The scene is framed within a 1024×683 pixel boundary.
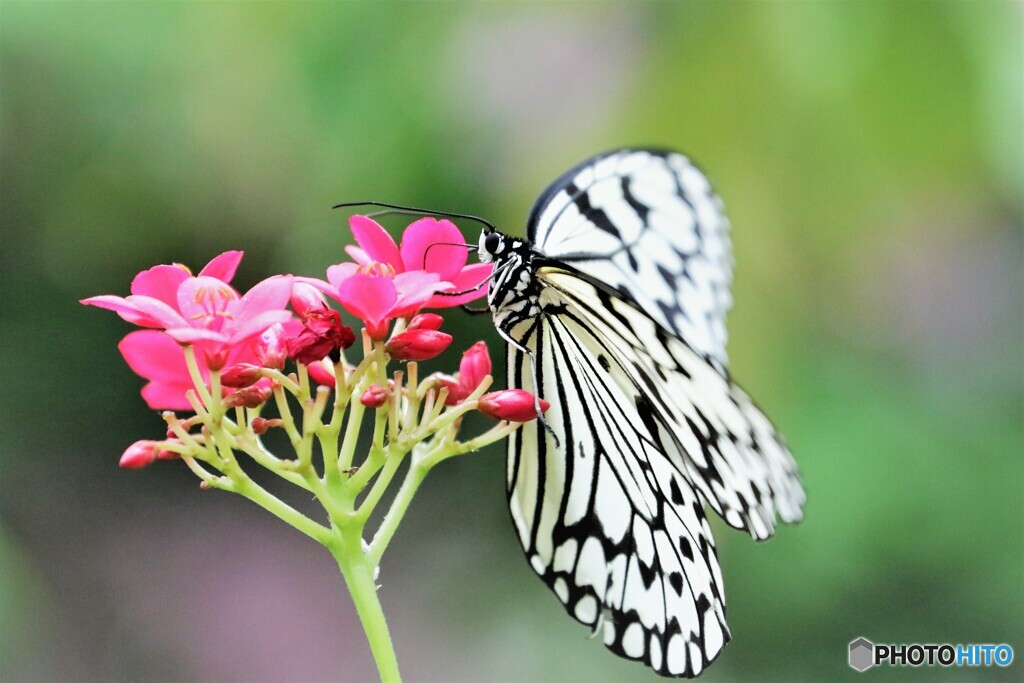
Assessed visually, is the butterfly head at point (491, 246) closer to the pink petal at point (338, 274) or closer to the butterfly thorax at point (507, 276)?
the butterfly thorax at point (507, 276)

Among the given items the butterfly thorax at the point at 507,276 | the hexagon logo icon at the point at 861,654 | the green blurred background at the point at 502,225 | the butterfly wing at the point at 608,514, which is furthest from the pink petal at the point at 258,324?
the hexagon logo icon at the point at 861,654

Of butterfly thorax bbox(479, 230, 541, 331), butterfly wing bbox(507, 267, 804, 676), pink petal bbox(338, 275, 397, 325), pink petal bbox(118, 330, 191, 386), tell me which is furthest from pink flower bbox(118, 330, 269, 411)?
butterfly wing bbox(507, 267, 804, 676)

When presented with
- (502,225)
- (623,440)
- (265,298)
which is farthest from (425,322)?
(502,225)

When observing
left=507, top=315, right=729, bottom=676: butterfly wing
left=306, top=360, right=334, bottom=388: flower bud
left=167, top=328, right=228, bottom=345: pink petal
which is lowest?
left=507, top=315, right=729, bottom=676: butterfly wing

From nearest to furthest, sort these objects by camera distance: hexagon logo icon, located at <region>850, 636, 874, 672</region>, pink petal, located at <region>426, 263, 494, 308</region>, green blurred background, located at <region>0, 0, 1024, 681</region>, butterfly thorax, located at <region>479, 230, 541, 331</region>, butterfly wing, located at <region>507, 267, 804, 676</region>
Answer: pink petal, located at <region>426, 263, 494, 308</region> → butterfly thorax, located at <region>479, 230, 541, 331</region> → butterfly wing, located at <region>507, 267, 804, 676</region> → hexagon logo icon, located at <region>850, 636, 874, 672</region> → green blurred background, located at <region>0, 0, 1024, 681</region>

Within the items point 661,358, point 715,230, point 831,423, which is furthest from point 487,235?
point 831,423

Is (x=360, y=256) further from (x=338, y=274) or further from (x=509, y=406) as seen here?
(x=509, y=406)

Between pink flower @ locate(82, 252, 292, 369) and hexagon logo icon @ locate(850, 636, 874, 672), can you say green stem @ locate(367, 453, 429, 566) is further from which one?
hexagon logo icon @ locate(850, 636, 874, 672)
